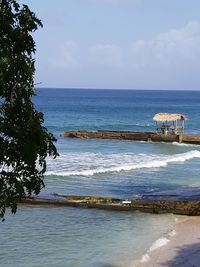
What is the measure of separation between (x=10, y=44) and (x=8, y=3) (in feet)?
2.19

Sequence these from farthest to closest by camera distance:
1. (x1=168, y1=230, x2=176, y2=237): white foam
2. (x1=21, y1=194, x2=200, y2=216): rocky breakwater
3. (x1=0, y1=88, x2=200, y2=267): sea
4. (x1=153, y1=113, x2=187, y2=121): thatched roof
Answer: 1. (x1=153, y1=113, x2=187, y2=121): thatched roof
2. (x1=21, y1=194, x2=200, y2=216): rocky breakwater
3. (x1=168, y1=230, x2=176, y2=237): white foam
4. (x1=0, y1=88, x2=200, y2=267): sea

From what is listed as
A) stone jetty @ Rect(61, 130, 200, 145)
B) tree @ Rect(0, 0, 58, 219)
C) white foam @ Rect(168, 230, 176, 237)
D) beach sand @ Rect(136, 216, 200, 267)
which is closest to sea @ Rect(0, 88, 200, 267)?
white foam @ Rect(168, 230, 176, 237)

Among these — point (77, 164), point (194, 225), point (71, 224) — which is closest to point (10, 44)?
point (71, 224)

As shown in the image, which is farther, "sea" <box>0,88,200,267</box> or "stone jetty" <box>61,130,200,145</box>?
"stone jetty" <box>61,130,200,145</box>

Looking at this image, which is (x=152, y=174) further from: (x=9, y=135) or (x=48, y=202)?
(x=9, y=135)

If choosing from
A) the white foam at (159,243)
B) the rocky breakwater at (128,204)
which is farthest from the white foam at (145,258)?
the rocky breakwater at (128,204)

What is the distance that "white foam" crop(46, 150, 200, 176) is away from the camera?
31750mm

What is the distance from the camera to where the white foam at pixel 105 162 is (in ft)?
104

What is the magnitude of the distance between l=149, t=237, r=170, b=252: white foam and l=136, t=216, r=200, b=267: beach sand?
0.31ft

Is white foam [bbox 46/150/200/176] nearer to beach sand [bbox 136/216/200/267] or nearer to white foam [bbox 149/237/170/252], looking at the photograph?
beach sand [bbox 136/216/200/267]

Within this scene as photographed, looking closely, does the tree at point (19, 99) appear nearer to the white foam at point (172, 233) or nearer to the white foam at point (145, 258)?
the white foam at point (145, 258)

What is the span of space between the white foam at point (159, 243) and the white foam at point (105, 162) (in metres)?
13.4

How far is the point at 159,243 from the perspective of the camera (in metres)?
16.8

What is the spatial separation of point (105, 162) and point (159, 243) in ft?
65.0
